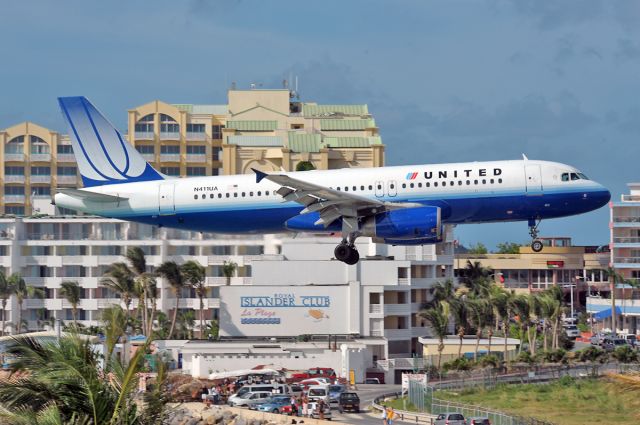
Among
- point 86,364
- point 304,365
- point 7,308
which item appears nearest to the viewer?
point 86,364

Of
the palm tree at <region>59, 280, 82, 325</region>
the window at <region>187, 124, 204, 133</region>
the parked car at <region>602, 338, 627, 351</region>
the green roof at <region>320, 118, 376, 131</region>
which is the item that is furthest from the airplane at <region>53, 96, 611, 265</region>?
the window at <region>187, 124, 204, 133</region>

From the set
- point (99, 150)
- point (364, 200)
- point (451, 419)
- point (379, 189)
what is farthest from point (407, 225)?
point (99, 150)

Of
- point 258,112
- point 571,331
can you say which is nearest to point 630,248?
point 571,331

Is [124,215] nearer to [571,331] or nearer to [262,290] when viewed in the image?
[262,290]

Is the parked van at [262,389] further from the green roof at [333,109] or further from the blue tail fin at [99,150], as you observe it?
the green roof at [333,109]

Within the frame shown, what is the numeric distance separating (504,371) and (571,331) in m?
62.4

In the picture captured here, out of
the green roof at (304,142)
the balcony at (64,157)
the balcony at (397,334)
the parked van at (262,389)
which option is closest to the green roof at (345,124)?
the green roof at (304,142)

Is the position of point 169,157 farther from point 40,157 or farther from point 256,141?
point 40,157

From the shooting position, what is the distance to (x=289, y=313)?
101m

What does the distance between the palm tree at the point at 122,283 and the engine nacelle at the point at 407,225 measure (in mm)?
62909

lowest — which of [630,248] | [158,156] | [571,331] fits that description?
[571,331]

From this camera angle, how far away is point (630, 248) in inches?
6358

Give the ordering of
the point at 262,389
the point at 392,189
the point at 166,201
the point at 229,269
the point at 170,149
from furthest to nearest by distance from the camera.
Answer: the point at 170,149 → the point at 229,269 → the point at 262,389 → the point at 166,201 → the point at 392,189

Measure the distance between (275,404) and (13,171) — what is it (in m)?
129
